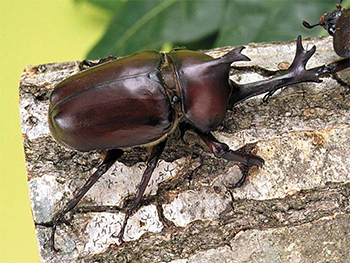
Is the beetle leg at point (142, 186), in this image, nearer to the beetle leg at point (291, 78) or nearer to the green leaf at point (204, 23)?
the beetle leg at point (291, 78)

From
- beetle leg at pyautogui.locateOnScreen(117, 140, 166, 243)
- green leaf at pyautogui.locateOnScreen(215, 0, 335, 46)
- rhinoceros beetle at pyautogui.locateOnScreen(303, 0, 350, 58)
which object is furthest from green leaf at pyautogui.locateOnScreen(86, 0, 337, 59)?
beetle leg at pyautogui.locateOnScreen(117, 140, 166, 243)

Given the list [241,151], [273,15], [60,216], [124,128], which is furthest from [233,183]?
[273,15]

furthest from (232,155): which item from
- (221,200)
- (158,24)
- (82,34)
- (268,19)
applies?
(82,34)

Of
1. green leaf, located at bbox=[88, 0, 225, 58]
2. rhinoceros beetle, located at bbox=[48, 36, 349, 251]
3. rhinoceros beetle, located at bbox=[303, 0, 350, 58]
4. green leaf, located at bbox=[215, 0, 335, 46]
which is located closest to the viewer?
rhinoceros beetle, located at bbox=[48, 36, 349, 251]

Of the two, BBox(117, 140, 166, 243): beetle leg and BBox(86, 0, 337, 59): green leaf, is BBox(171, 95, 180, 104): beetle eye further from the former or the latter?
BBox(86, 0, 337, 59): green leaf

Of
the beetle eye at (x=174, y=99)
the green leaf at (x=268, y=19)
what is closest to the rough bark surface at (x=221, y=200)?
the beetle eye at (x=174, y=99)
